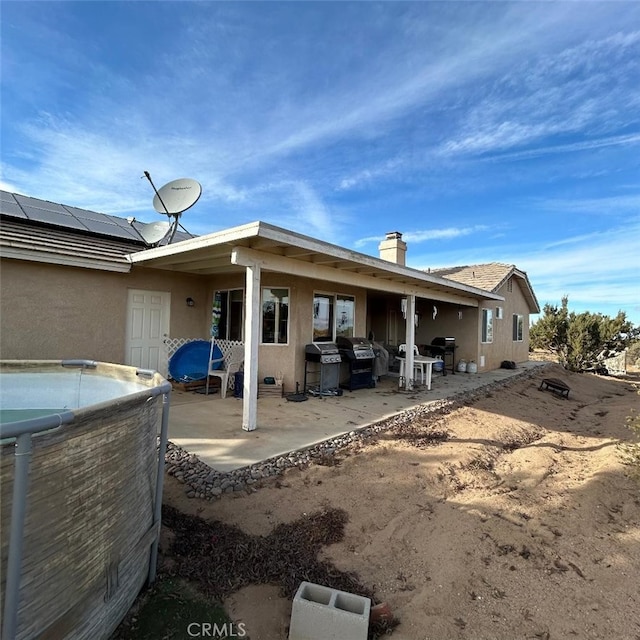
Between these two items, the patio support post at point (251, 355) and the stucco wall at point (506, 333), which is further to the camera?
the stucco wall at point (506, 333)

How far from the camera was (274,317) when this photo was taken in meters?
8.14

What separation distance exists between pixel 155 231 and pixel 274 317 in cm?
341

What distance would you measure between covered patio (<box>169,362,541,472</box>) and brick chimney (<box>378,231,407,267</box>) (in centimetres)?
468

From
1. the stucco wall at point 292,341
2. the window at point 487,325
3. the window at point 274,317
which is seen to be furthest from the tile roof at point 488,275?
the window at point 274,317

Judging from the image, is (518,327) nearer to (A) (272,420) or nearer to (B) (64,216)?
(A) (272,420)

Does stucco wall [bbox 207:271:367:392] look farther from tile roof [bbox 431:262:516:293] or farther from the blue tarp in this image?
tile roof [bbox 431:262:516:293]

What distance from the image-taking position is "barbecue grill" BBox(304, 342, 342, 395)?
809 centimetres

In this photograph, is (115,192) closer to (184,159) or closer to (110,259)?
(184,159)

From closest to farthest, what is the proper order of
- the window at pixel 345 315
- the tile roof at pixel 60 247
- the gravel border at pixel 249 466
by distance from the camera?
the gravel border at pixel 249 466 → the tile roof at pixel 60 247 → the window at pixel 345 315

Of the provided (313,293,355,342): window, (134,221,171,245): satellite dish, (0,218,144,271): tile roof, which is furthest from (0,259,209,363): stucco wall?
(313,293,355,342): window

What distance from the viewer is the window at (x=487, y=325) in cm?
1377

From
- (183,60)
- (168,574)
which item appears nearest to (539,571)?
(168,574)

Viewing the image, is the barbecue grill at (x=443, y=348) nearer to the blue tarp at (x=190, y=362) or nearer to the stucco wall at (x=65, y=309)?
the blue tarp at (x=190, y=362)

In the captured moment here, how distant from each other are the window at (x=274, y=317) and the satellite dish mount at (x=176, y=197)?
8.01 feet
